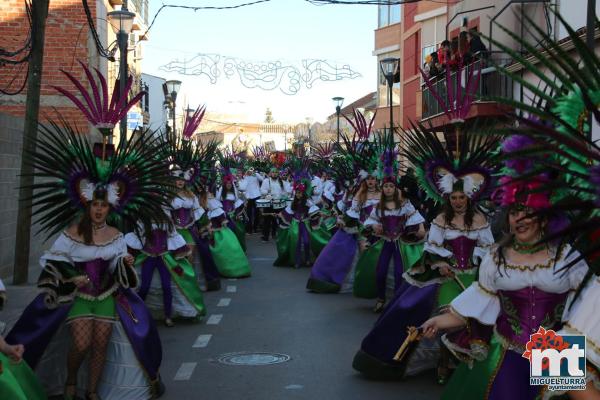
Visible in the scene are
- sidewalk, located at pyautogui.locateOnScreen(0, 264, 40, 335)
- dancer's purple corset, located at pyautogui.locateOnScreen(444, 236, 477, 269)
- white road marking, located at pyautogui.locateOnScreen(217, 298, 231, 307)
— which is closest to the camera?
dancer's purple corset, located at pyautogui.locateOnScreen(444, 236, 477, 269)

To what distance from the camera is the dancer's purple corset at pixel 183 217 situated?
12562 millimetres

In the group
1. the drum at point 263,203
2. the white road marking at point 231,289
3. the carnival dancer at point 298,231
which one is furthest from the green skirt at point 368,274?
the drum at point 263,203

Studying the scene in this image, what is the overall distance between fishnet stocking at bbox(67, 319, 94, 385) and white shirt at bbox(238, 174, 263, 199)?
64.4 ft

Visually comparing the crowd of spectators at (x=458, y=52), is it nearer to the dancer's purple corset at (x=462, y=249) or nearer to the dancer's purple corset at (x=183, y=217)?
the dancer's purple corset at (x=183, y=217)

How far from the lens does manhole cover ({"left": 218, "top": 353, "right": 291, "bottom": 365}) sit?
8.65m

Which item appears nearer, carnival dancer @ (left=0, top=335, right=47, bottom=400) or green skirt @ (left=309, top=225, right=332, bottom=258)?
carnival dancer @ (left=0, top=335, right=47, bottom=400)

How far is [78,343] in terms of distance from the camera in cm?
682

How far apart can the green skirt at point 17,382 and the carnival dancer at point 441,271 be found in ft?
9.96

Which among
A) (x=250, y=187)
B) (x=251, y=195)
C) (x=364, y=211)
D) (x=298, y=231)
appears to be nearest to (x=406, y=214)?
(x=364, y=211)

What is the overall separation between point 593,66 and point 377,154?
9589 millimetres

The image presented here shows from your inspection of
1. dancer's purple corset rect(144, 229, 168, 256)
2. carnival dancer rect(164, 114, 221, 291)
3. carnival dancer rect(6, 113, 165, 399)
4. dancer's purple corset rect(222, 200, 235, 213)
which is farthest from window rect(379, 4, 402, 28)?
carnival dancer rect(6, 113, 165, 399)

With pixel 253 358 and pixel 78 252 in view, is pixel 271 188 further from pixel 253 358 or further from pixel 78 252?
pixel 78 252

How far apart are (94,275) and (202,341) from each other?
117 inches

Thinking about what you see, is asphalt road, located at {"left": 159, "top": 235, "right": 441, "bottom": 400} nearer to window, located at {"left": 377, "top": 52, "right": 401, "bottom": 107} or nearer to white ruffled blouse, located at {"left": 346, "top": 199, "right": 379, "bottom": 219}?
white ruffled blouse, located at {"left": 346, "top": 199, "right": 379, "bottom": 219}
